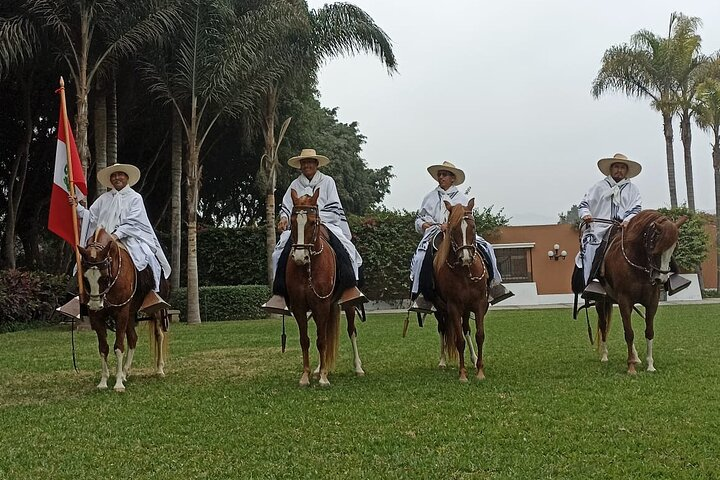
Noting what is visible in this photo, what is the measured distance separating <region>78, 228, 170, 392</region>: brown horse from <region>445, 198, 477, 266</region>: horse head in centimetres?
383

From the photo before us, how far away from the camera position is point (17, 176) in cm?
2367

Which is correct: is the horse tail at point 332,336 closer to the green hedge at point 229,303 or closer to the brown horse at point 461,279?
the brown horse at point 461,279

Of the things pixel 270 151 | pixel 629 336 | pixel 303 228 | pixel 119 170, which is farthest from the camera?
pixel 270 151

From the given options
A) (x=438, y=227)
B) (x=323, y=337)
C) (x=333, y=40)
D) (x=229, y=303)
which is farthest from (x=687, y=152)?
(x=323, y=337)

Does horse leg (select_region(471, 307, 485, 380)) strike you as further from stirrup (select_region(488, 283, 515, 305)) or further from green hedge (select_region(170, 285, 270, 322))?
green hedge (select_region(170, 285, 270, 322))

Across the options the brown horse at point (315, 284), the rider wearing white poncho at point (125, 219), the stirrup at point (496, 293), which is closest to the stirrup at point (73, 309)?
the rider wearing white poncho at point (125, 219)

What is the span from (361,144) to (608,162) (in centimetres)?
3027

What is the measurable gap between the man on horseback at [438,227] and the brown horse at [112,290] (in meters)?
3.38

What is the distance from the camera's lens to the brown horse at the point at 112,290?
291 inches

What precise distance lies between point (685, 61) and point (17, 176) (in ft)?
89.1

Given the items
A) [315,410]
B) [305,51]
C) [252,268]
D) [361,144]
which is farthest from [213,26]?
[361,144]

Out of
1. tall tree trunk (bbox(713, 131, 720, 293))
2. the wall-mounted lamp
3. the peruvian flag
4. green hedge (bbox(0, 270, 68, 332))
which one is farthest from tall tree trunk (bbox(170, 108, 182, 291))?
tall tree trunk (bbox(713, 131, 720, 293))

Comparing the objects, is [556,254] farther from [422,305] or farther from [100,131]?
[422,305]

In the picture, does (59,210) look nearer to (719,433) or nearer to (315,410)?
(315,410)
